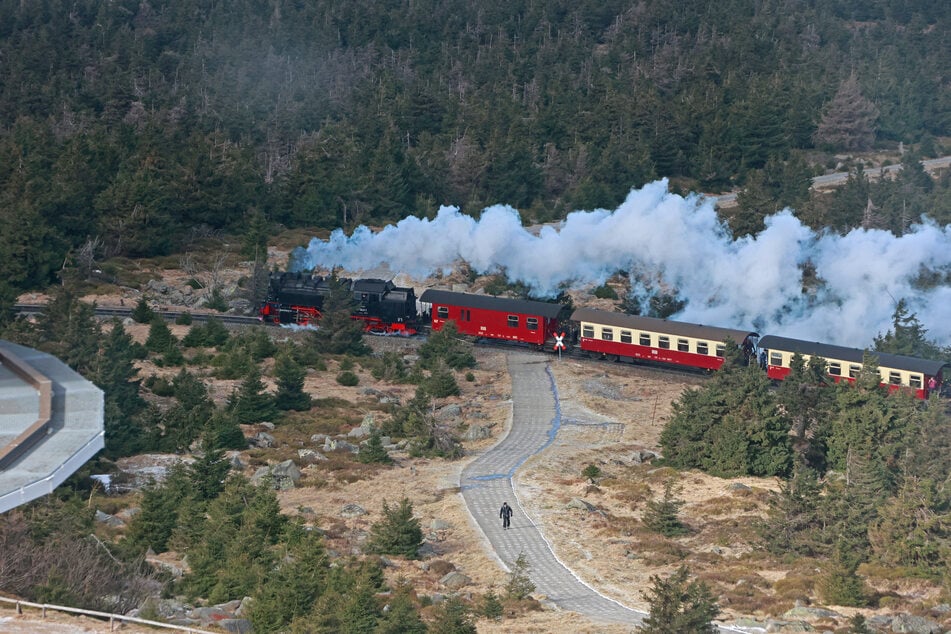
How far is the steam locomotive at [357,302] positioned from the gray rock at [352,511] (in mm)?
29448

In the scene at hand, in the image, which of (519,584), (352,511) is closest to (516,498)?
(352,511)

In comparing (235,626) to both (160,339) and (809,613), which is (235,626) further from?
(160,339)

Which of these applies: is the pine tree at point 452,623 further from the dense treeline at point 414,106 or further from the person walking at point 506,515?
the dense treeline at point 414,106

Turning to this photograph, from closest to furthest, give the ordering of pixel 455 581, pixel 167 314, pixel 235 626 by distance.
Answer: pixel 235 626 → pixel 455 581 → pixel 167 314

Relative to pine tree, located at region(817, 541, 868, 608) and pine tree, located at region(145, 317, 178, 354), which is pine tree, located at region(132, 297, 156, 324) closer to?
pine tree, located at region(145, 317, 178, 354)

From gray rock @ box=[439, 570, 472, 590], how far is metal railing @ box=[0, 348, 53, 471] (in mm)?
14646

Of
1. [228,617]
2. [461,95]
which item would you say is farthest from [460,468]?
[461,95]

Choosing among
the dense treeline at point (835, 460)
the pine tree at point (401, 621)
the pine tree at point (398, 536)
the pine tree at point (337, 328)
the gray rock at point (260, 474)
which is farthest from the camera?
the pine tree at point (337, 328)

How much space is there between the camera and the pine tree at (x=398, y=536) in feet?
168

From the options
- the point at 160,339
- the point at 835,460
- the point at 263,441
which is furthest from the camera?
the point at 160,339

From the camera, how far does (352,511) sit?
185 ft

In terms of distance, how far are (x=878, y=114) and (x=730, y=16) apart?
118 feet

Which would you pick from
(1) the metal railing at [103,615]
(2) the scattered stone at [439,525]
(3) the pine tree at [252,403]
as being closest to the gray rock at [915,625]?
(2) the scattered stone at [439,525]

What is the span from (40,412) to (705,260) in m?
48.9
